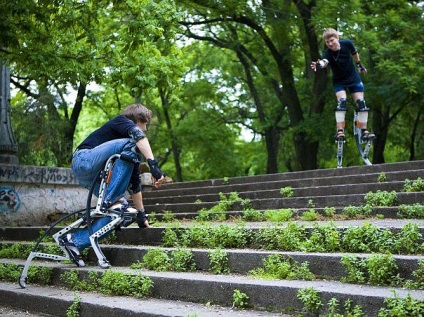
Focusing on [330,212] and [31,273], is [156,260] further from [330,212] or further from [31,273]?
[330,212]

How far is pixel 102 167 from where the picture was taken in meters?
6.04

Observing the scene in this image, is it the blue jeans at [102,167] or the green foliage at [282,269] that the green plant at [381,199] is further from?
the blue jeans at [102,167]

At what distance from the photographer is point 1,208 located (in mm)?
10516

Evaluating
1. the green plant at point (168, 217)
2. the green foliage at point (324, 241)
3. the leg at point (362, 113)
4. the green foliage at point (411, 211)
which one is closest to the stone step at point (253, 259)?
the green foliage at point (324, 241)

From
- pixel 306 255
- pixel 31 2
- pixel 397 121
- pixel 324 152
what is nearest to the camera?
pixel 306 255

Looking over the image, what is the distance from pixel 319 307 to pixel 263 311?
1.71ft

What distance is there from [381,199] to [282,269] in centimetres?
308

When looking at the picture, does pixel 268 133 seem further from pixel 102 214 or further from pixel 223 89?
pixel 102 214

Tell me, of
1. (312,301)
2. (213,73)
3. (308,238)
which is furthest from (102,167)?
(213,73)

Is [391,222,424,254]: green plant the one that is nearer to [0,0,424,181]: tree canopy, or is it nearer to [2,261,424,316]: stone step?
[2,261,424,316]: stone step

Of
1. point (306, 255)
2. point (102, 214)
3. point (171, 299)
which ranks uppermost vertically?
point (102, 214)

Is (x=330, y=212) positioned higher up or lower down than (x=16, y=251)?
higher up

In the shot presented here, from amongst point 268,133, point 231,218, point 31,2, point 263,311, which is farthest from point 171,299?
point 268,133

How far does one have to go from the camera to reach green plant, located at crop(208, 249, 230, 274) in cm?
533
